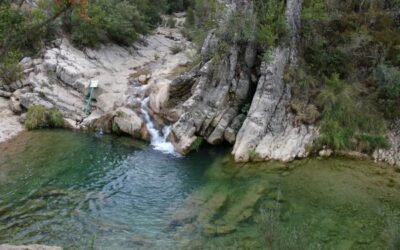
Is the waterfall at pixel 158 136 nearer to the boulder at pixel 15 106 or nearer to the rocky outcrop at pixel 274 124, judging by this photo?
the rocky outcrop at pixel 274 124

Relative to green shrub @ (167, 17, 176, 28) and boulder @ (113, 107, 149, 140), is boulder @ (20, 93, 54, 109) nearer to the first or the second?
boulder @ (113, 107, 149, 140)

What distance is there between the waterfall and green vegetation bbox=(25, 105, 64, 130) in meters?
4.91

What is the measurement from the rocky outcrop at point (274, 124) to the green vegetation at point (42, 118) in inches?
429

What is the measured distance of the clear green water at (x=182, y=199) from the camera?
42.0 ft

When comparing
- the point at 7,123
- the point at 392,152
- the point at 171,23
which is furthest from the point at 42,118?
the point at 171,23

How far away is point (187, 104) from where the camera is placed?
2141 centimetres

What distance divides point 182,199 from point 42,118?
11984 mm

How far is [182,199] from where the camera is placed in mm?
15898

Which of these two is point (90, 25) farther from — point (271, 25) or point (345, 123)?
point (345, 123)

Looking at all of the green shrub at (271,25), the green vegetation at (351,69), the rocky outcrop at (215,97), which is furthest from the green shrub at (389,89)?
the rocky outcrop at (215,97)

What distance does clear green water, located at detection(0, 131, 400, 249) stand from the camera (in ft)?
42.0

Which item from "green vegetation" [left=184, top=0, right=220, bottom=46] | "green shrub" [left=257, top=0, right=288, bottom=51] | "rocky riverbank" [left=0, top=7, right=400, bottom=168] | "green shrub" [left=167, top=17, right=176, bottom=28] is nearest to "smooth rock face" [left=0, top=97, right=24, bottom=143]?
"rocky riverbank" [left=0, top=7, right=400, bottom=168]

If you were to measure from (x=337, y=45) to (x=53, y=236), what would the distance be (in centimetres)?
1633

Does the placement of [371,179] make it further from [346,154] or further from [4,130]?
[4,130]
